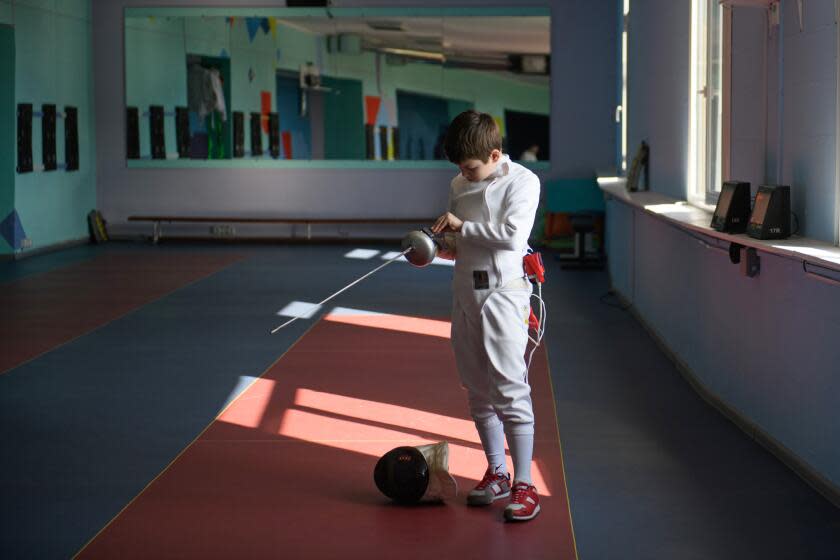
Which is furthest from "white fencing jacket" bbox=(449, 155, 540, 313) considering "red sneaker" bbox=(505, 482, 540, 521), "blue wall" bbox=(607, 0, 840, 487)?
"blue wall" bbox=(607, 0, 840, 487)

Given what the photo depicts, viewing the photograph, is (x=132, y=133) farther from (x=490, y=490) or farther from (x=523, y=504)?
(x=523, y=504)

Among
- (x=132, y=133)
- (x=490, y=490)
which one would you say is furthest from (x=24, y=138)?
(x=490, y=490)

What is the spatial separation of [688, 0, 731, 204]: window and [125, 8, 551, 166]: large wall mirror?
6988mm

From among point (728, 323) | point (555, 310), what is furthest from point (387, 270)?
point (728, 323)

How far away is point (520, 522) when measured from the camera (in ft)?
12.5

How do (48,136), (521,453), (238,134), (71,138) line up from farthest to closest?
(238,134)
(71,138)
(48,136)
(521,453)

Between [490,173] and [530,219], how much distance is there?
20 cm

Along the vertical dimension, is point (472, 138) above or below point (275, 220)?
above

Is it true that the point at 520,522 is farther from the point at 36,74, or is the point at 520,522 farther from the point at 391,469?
the point at 36,74

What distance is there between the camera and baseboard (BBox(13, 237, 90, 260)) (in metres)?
12.1

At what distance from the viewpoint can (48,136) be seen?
41.8ft

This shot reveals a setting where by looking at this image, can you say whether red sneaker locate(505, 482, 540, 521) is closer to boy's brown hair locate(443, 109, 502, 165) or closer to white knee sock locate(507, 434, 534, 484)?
white knee sock locate(507, 434, 534, 484)

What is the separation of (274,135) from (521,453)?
35.3 ft

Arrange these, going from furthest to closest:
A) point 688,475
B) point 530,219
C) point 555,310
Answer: point 555,310 → point 688,475 → point 530,219
